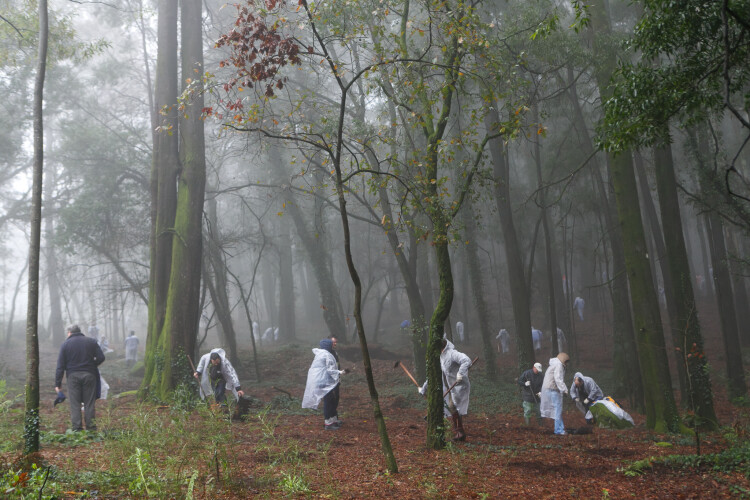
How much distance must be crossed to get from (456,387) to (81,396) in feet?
20.7

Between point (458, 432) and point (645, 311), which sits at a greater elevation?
point (645, 311)

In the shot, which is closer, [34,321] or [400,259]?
[34,321]

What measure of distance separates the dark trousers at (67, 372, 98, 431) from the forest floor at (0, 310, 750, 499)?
0.71 m

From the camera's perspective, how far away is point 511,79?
8867 millimetres

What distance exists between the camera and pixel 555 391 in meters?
10.8

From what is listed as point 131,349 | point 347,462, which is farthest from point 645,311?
point 131,349

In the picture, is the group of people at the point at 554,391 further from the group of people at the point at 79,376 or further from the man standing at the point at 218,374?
the group of people at the point at 79,376

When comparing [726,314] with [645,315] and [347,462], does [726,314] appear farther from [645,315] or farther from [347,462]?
[347,462]

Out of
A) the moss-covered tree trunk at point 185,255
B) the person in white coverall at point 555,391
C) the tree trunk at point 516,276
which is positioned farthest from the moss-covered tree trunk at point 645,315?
the moss-covered tree trunk at point 185,255

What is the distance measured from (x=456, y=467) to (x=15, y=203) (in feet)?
85.1

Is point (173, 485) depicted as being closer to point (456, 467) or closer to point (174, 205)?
point (456, 467)

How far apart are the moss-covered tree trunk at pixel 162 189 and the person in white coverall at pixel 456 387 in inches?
275

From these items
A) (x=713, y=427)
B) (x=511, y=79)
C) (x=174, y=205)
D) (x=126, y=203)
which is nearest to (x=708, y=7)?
(x=511, y=79)

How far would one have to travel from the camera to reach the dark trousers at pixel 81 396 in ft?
30.0
